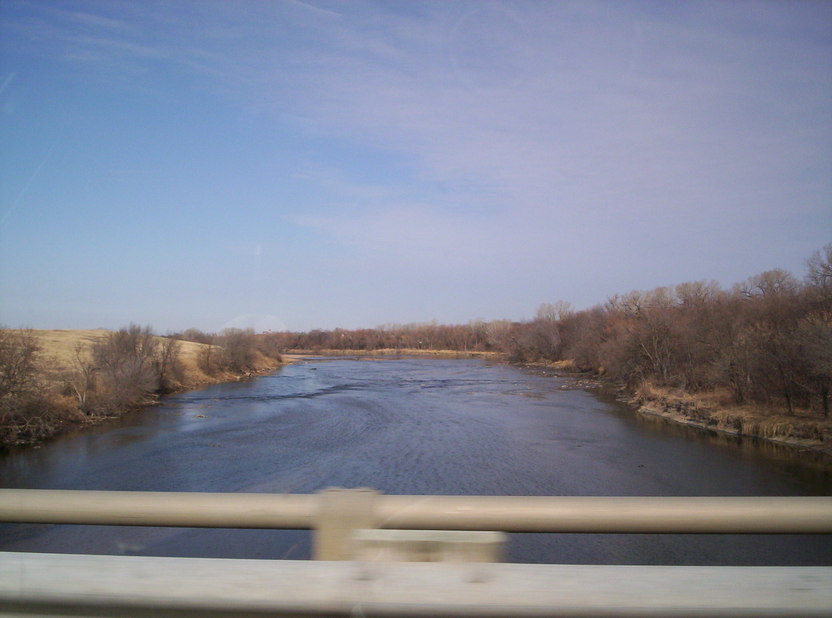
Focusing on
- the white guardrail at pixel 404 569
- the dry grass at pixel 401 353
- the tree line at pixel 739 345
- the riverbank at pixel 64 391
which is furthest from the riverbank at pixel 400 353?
the white guardrail at pixel 404 569

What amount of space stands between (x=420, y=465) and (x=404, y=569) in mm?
16879

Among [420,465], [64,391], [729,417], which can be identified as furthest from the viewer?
[64,391]

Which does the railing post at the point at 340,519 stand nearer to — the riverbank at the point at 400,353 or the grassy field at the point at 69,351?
the grassy field at the point at 69,351

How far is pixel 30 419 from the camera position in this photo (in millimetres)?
21547

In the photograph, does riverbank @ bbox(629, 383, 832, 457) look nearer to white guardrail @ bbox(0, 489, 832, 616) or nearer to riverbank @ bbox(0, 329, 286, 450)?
white guardrail @ bbox(0, 489, 832, 616)

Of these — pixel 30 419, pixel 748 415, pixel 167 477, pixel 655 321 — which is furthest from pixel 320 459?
pixel 655 321

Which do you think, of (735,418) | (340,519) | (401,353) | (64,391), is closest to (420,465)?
(735,418)

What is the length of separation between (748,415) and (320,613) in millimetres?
27604

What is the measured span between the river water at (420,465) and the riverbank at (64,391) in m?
1.07

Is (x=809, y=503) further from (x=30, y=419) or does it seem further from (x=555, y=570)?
(x=30, y=419)

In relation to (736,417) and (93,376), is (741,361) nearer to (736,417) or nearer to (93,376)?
(736,417)

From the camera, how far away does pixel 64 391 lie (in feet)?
87.0

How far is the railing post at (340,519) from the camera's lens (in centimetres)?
212

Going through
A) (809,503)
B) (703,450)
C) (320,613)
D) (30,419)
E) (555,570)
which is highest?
(809,503)
